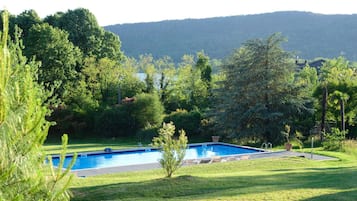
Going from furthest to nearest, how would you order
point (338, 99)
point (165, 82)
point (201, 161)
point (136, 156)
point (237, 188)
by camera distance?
point (165, 82), point (338, 99), point (136, 156), point (201, 161), point (237, 188)

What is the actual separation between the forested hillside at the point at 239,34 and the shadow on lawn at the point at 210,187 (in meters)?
53.4

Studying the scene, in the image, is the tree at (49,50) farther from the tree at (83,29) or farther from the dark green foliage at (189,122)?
the dark green foliage at (189,122)

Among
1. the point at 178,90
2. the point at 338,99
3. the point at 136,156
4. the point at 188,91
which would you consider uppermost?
the point at 178,90

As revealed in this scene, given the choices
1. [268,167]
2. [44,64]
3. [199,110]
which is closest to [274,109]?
[199,110]

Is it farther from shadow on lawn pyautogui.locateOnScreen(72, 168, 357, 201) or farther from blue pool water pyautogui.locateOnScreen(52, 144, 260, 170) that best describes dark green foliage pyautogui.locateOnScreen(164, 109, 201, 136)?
shadow on lawn pyautogui.locateOnScreen(72, 168, 357, 201)

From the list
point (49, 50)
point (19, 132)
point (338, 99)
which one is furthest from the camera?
point (49, 50)

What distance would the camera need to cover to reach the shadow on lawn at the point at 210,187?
9.01 meters

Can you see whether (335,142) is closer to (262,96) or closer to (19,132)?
(262,96)

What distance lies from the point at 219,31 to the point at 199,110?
44280 millimetres

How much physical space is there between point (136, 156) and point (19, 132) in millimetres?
18328

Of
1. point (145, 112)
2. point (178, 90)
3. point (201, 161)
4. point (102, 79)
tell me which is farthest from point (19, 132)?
point (178, 90)

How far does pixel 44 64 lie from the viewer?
93.2ft

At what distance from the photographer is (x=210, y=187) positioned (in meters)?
9.72

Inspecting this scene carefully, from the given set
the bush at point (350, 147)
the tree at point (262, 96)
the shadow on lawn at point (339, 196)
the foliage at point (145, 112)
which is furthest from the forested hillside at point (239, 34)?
the shadow on lawn at point (339, 196)
